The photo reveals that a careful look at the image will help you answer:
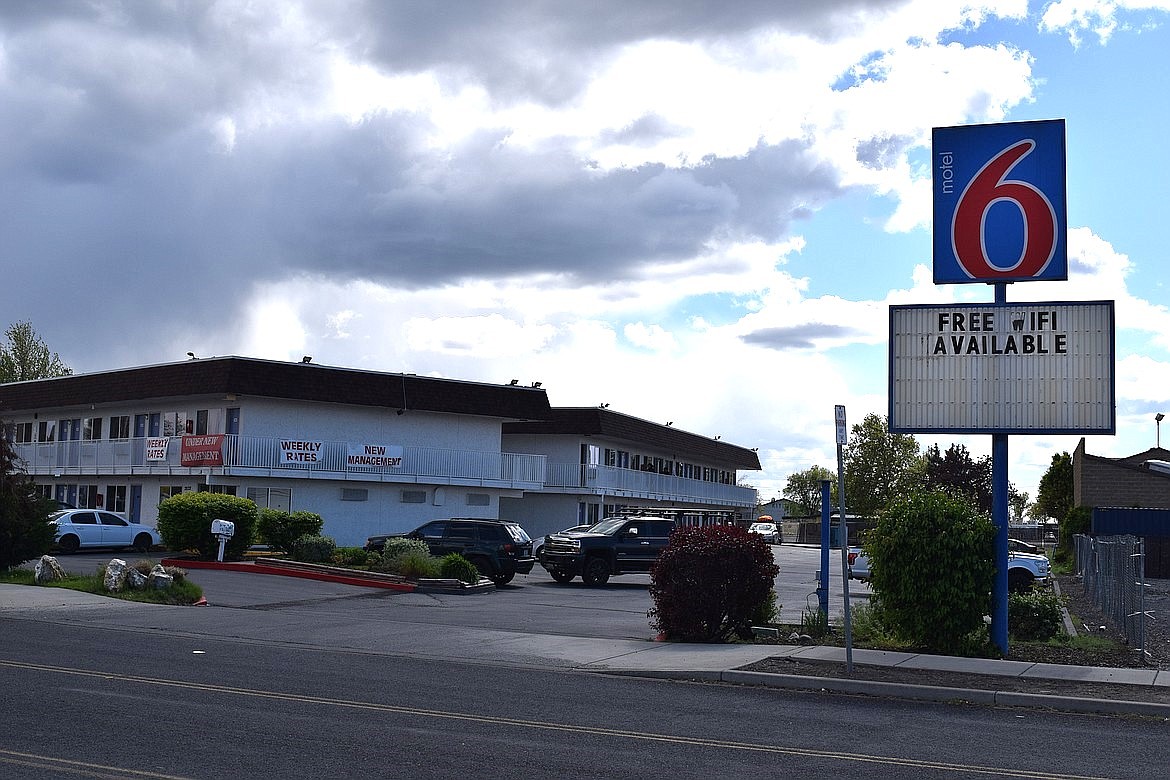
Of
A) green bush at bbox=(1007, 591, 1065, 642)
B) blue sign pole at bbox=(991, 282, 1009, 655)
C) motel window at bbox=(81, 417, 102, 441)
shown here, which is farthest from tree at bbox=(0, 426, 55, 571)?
motel window at bbox=(81, 417, 102, 441)

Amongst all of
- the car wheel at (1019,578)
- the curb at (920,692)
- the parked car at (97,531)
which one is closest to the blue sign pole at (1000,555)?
the curb at (920,692)

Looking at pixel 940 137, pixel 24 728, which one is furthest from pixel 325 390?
pixel 24 728

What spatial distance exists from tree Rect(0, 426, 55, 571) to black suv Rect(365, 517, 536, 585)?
355 inches

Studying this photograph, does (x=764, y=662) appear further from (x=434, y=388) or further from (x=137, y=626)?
(x=434, y=388)

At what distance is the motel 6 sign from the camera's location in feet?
53.1

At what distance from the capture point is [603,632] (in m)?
19.1

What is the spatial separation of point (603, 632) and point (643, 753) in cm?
1008

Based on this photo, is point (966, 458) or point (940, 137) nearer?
point (940, 137)

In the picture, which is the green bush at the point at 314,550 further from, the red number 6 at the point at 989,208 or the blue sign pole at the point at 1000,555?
the red number 6 at the point at 989,208

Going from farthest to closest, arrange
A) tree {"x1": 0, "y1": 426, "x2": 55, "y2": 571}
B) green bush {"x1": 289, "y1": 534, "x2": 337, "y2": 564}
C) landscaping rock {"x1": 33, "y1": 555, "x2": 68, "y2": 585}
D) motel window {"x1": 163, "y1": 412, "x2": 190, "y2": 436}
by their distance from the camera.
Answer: motel window {"x1": 163, "y1": 412, "x2": 190, "y2": 436} < green bush {"x1": 289, "y1": 534, "x2": 337, "y2": 564} < tree {"x1": 0, "y1": 426, "x2": 55, "y2": 571} < landscaping rock {"x1": 33, "y1": 555, "x2": 68, "y2": 585}

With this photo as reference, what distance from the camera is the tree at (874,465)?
9300cm

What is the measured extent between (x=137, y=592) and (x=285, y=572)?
22.9 ft

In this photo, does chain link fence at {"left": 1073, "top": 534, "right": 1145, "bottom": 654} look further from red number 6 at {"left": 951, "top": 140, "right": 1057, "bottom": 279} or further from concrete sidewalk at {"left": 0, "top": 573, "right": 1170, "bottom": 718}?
red number 6 at {"left": 951, "top": 140, "right": 1057, "bottom": 279}

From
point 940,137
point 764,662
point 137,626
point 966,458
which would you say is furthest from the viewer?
→ point 966,458
